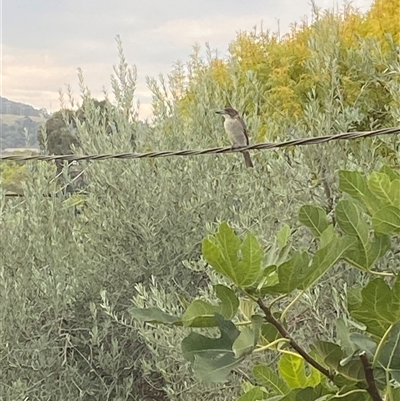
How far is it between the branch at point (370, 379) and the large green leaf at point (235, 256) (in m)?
0.06

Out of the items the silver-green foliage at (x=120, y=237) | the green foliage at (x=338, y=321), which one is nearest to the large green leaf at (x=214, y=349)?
the green foliage at (x=338, y=321)

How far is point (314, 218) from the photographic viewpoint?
36 centimetres

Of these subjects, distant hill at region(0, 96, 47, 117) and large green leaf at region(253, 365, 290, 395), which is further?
distant hill at region(0, 96, 47, 117)

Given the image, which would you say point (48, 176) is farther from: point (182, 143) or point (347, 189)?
point (347, 189)

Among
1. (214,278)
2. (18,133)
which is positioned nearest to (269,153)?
(214,278)

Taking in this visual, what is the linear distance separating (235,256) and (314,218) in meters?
0.08

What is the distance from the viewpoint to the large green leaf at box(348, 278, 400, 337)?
30 centimetres

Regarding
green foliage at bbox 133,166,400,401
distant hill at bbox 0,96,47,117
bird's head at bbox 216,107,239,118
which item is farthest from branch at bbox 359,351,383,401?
distant hill at bbox 0,96,47,117

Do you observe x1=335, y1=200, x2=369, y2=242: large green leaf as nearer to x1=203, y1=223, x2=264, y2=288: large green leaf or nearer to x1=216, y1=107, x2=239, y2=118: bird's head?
x1=203, y1=223, x2=264, y2=288: large green leaf

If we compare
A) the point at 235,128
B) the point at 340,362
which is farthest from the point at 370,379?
the point at 235,128

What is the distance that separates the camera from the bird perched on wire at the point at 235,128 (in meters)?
1.86

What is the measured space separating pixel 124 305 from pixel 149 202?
0.28 meters

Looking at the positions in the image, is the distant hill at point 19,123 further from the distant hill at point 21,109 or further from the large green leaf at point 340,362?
the large green leaf at point 340,362

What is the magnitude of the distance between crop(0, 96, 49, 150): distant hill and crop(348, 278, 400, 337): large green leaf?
159 centimetres
